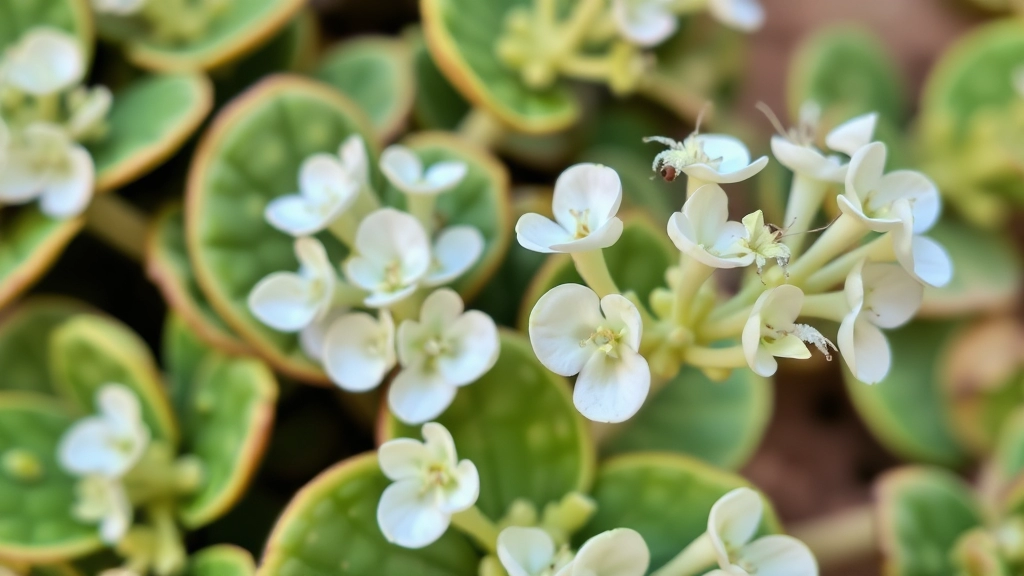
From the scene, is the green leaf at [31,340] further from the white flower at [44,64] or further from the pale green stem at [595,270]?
the pale green stem at [595,270]

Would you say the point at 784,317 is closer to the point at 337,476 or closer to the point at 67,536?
the point at 337,476

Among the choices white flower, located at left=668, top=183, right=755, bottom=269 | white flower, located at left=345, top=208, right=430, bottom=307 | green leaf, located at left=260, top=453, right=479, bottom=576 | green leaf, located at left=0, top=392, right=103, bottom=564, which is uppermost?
white flower, located at left=668, top=183, right=755, bottom=269

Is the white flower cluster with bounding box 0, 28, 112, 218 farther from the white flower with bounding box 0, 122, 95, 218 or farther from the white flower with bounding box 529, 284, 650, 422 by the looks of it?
the white flower with bounding box 529, 284, 650, 422

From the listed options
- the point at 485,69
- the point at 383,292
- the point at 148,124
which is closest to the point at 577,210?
the point at 383,292

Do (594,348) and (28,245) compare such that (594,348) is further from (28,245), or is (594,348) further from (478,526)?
(28,245)

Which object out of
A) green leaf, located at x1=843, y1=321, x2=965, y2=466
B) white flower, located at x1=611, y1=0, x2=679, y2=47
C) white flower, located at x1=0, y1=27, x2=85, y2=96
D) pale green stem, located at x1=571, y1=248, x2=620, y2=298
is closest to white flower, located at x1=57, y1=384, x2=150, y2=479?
white flower, located at x1=0, y1=27, x2=85, y2=96

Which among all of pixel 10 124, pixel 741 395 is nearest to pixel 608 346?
pixel 741 395
